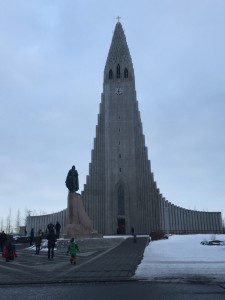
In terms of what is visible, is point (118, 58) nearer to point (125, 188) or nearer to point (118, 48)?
point (118, 48)

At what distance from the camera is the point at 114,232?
5684 centimetres

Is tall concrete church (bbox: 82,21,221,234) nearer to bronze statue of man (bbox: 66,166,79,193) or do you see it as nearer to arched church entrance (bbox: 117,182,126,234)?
arched church entrance (bbox: 117,182,126,234)

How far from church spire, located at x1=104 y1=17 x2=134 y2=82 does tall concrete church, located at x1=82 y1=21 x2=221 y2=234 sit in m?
4.55

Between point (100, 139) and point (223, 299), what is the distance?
54.0 meters

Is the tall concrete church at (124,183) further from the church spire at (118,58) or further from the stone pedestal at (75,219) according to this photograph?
the stone pedestal at (75,219)

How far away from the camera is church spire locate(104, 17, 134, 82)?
64812 millimetres

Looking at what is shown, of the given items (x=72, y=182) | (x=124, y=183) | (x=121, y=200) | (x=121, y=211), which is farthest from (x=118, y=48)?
(x=72, y=182)

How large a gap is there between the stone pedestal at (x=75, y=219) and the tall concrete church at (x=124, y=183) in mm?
24777

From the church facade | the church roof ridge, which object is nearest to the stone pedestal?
the church facade

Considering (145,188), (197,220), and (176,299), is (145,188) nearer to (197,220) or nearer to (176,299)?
(197,220)

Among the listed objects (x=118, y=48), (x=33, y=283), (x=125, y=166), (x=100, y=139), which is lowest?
(x=33, y=283)

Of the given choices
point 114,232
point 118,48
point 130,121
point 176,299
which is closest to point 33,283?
point 176,299

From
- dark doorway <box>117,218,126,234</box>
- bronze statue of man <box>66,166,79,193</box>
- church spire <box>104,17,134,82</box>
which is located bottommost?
dark doorway <box>117,218,126,234</box>

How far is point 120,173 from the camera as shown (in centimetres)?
5859
